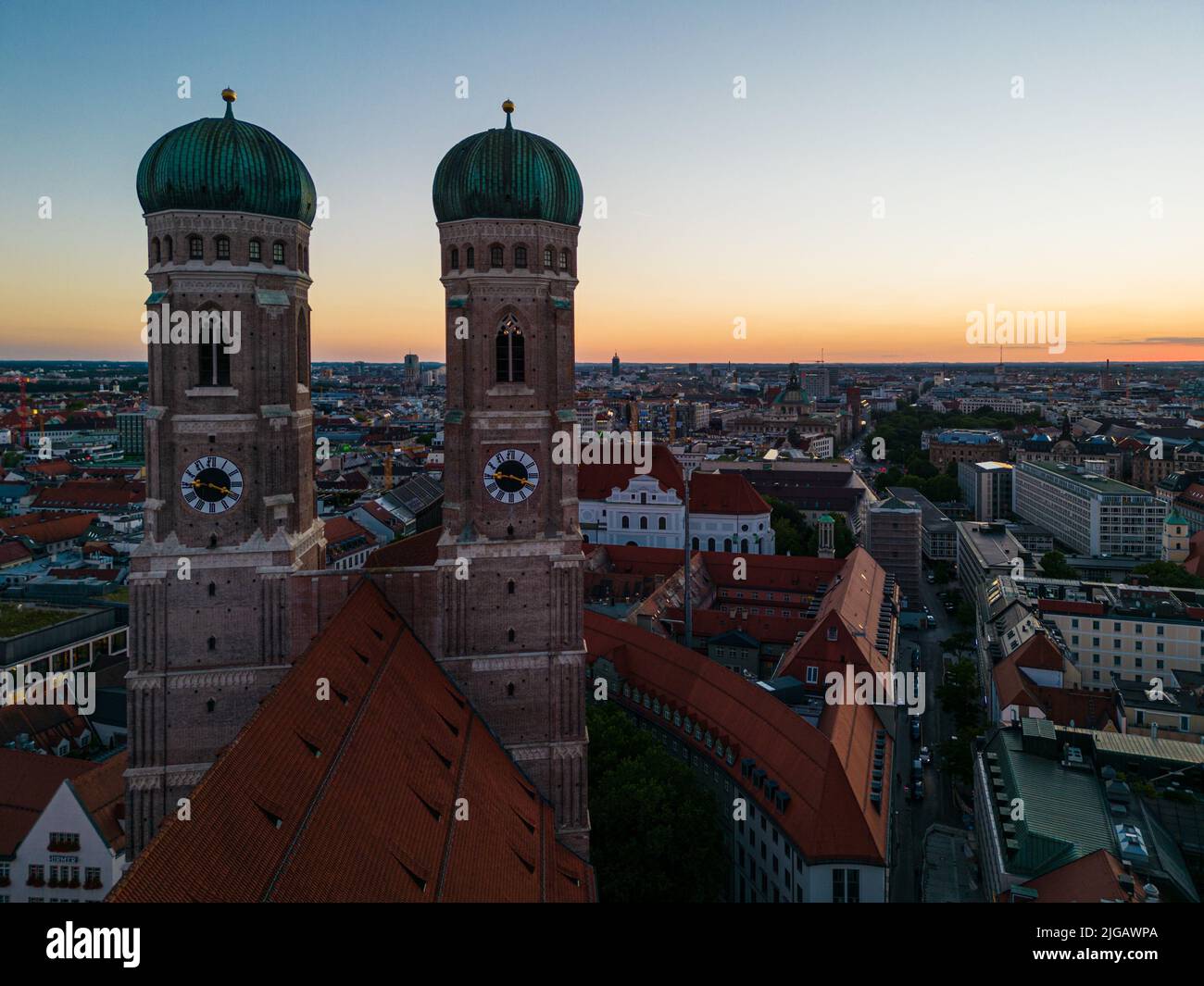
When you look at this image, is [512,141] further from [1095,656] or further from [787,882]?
[1095,656]

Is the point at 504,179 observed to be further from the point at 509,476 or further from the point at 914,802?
the point at 914,802

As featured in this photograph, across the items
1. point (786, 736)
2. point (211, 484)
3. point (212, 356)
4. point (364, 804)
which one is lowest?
point (786, 736)

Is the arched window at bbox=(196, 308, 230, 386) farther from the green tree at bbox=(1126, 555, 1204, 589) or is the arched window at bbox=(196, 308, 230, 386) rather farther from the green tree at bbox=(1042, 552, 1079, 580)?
the green tree at bbox=(1042, 552, 1079, 580)

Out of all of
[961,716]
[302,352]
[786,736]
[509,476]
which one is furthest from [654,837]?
[961,716]

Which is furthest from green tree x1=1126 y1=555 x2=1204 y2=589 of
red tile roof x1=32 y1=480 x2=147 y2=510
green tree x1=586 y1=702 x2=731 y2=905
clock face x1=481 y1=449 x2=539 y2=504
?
red tile roof x1=32 y1=480 x2=147 y2=510

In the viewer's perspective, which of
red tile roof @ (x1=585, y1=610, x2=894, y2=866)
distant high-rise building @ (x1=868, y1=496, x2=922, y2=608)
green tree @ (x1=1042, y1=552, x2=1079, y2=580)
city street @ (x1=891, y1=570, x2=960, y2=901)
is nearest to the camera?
red tile roof @ (x1=585, y1=610, x2=894, y2=866)

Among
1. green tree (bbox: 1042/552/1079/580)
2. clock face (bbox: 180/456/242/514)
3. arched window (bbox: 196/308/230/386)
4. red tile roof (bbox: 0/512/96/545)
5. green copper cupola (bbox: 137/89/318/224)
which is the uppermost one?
green copper cupola (bbox: 137/89/318/224)

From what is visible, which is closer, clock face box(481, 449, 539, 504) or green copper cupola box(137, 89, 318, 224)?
green copper cupola box(137, 89, 318, 224)
